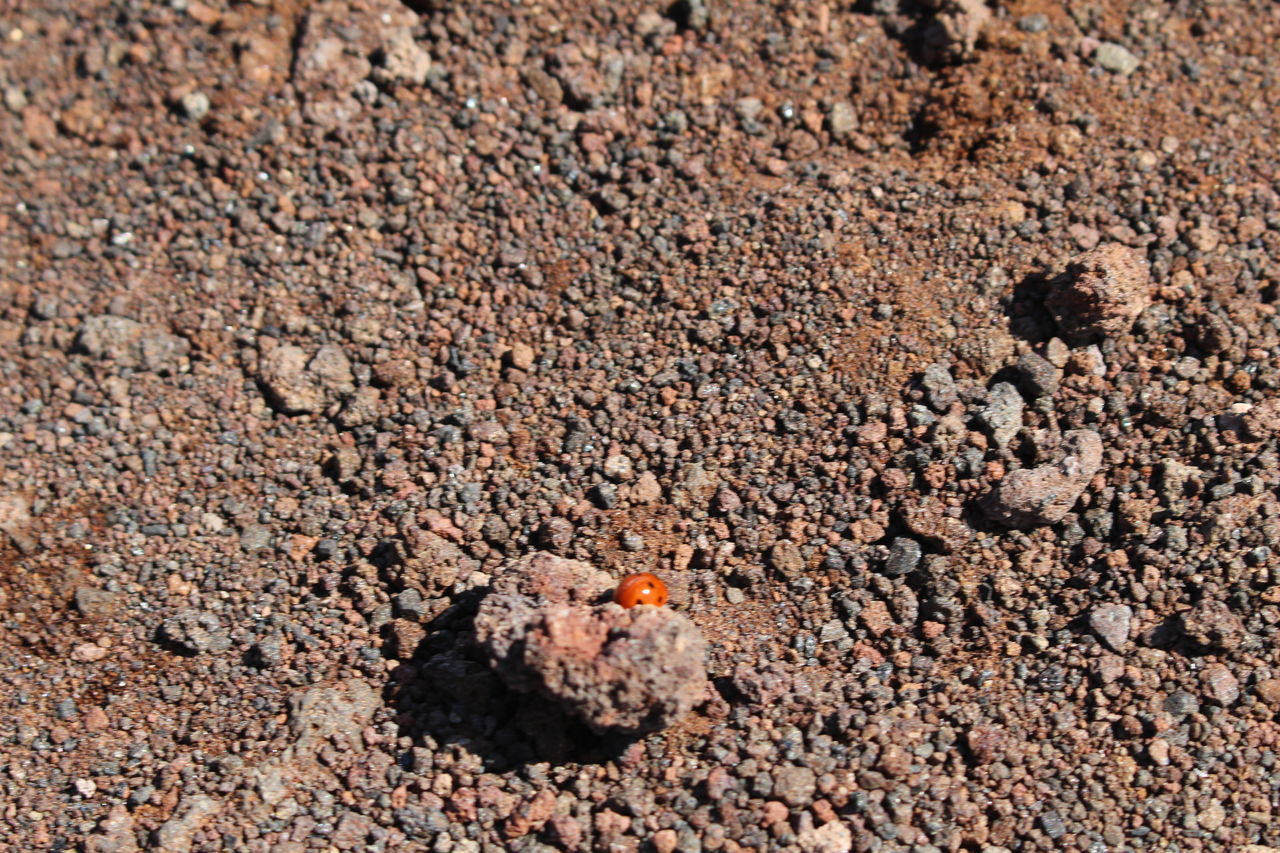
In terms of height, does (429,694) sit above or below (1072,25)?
below

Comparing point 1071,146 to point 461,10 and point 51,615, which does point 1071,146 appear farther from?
point 51,615

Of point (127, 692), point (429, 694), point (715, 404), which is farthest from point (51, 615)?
point (715, 404)

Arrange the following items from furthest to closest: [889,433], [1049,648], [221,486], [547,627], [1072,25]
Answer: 1. [1072,25]
2. [221,486]
3. [889,433]
4. [1049,648]
5. [547,627]

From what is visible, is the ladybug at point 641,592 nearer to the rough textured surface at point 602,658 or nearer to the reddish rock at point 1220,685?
the rough textured surface at point 602,658

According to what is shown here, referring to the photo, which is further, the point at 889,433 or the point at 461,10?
the point at 461,10

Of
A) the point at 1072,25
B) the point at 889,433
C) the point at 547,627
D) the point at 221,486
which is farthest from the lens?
the point at 1072,25

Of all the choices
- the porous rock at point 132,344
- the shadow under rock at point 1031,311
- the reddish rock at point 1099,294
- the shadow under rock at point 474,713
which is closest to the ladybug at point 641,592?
the shadow under rock at point 474,713

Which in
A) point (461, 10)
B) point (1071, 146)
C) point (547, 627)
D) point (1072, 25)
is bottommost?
point (547, 627)
